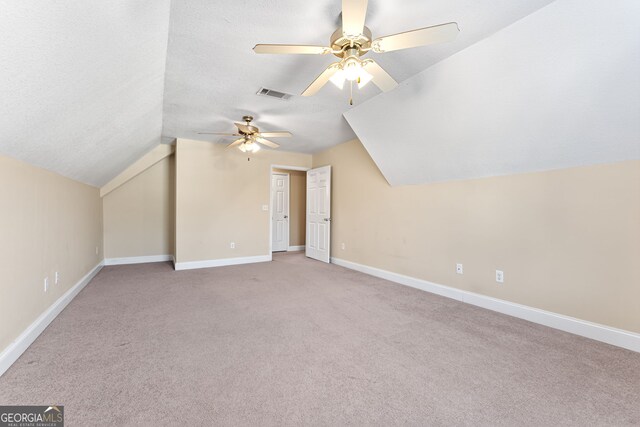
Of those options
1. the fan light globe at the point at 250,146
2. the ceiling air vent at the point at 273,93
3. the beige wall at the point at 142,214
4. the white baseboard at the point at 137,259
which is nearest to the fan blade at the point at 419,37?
the ceiling air vent at the point at 273,93

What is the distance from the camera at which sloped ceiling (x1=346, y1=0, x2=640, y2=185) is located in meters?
1.82

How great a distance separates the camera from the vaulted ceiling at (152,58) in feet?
4.75

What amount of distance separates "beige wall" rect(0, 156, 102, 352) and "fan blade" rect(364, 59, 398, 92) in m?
2.72

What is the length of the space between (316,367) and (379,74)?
224 centimetres

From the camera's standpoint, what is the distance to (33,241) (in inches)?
93.7

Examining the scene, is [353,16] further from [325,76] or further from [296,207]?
[296,207]

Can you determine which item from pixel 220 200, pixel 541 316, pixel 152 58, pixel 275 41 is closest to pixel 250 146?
pixel 220 200

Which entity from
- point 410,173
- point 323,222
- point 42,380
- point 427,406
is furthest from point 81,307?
point 410,173

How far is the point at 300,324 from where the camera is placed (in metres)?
2.68

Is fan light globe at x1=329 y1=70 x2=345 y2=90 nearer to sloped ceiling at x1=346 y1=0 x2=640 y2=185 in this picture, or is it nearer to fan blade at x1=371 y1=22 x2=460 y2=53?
fan blade at x1=371 y1=22 x2=460 y2=53

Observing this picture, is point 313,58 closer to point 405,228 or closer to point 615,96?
point 615,96

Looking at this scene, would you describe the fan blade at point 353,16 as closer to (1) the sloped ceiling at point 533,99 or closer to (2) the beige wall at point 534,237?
(1) the sloped ceiling at point 533,99

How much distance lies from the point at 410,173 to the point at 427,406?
299 cm

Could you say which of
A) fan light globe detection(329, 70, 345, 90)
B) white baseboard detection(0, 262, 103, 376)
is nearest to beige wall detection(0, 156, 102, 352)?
white baseboard detection(0, 262, 103, 376)
